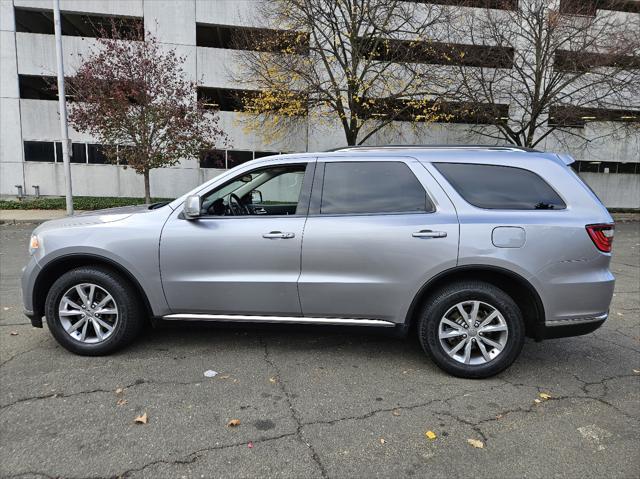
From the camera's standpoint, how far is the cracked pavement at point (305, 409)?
8.13ft

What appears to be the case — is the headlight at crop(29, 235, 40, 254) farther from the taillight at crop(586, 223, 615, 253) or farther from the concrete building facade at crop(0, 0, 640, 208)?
the concrete building facade at crop(0, 0, 640, 208)

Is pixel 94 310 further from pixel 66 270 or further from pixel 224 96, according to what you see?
pixel 224 96

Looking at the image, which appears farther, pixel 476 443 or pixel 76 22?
pixel 76 22

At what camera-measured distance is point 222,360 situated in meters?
3.79

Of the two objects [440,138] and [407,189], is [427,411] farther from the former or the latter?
[440,138]

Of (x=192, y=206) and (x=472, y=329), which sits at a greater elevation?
(x=192, y=206)

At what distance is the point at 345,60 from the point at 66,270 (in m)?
13.8

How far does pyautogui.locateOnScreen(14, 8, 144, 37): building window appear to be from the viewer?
19078 mm

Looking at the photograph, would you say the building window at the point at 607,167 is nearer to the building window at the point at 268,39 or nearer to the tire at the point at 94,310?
the building window at the point at 268,39

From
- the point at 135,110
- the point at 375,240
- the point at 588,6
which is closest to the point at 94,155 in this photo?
the point at 135,110

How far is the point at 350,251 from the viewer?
351cm

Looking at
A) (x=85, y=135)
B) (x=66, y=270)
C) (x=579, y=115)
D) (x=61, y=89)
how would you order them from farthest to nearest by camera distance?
1. (x=85, y=135)
2. (x=579, y=115)
3. (x=61, y=89)
4. (x=66, y=270)

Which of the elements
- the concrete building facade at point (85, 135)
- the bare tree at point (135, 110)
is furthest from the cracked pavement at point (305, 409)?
the concrete building facade at point (85, 135)

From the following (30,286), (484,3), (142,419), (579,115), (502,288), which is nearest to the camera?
(142,419)
